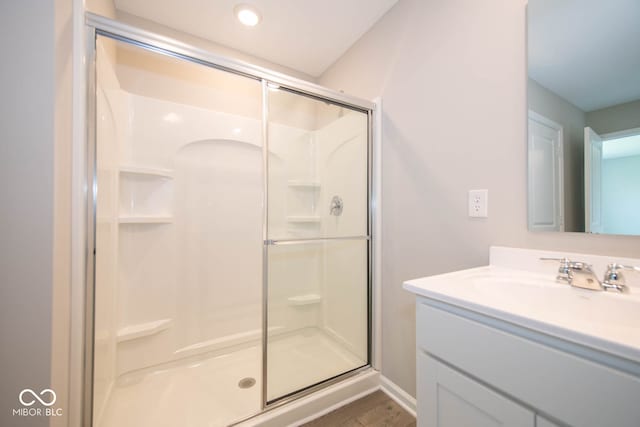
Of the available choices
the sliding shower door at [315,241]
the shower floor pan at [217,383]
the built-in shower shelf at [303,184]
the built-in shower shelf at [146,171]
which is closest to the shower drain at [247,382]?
the shower floor pan at [217,383]

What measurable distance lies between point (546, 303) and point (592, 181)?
0.47 metres

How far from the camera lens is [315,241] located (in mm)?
1627

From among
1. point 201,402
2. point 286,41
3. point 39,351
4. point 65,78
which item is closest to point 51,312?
point 39,351

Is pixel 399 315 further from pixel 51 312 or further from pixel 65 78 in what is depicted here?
pixel 65 78

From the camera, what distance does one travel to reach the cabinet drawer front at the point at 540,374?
17.3 inches

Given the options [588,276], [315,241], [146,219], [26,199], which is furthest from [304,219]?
[588,276]

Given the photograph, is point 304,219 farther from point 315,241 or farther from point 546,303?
point 546,303

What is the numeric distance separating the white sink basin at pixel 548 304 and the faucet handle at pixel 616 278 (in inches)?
1.3

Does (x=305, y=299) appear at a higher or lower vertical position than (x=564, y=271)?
lower

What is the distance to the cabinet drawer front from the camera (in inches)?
17.3

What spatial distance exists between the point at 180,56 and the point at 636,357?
1.69 m

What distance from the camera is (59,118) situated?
0.81 m

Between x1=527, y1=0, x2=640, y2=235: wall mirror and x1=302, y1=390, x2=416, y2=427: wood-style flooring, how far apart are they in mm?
1215

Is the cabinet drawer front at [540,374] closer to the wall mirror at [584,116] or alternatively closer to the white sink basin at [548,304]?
the white sink basin at [548,304]
